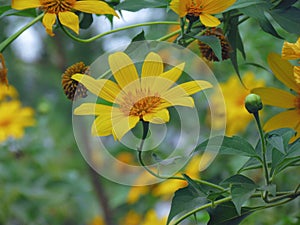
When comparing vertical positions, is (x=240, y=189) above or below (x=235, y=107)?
above

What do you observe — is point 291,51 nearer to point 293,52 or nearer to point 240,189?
point 293,52

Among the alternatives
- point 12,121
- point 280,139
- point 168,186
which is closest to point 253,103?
point 280,139

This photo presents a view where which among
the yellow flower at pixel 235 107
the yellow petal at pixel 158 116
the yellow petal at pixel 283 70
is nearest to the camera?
the yellow petal at pixel 158 116

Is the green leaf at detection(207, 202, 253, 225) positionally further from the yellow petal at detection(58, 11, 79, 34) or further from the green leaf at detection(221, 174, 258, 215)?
the yellow petal at detection(58, 11, 79, 34)

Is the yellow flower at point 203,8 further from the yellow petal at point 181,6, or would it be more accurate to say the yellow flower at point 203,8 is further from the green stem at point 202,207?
the green stem at point 202,207

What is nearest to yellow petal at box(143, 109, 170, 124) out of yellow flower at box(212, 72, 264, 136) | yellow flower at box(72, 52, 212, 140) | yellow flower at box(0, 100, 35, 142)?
yellow flower at box(72, 52, 212, 140)

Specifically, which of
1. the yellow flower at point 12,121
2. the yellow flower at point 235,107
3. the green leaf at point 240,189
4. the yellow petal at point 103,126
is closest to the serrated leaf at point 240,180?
the green leaf at point 240,189

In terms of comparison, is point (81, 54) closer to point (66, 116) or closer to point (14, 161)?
point (66, 116)
